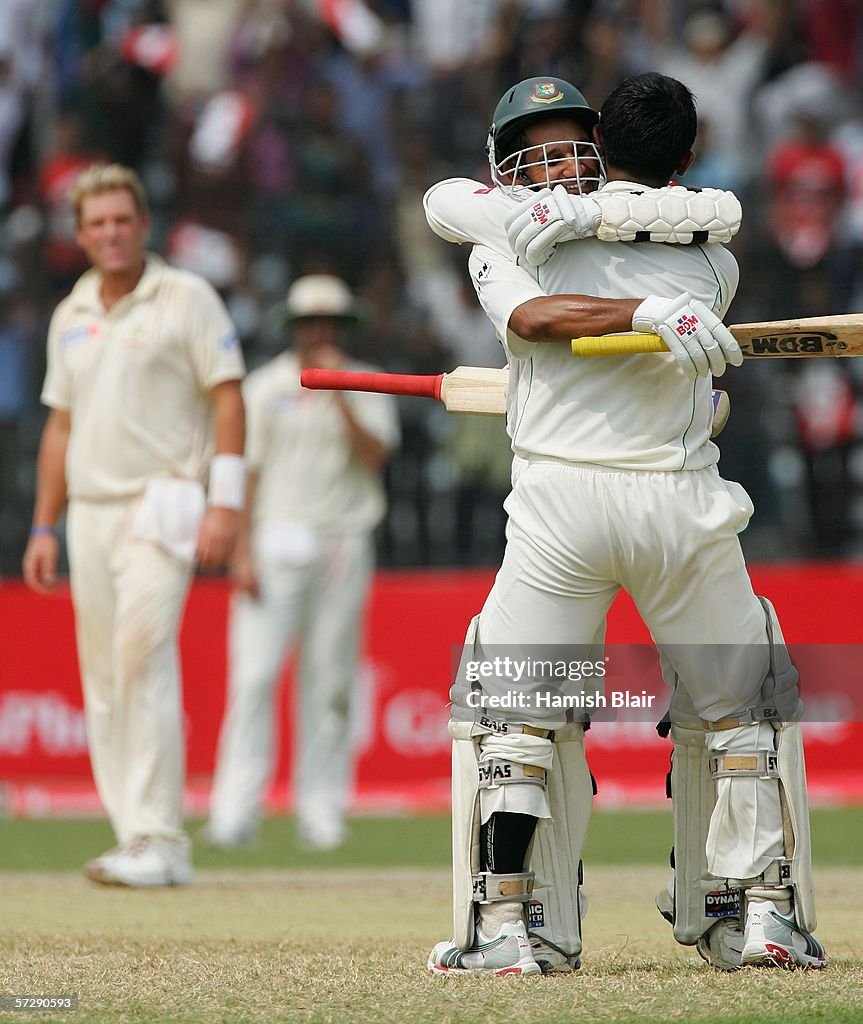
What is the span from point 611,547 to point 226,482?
9.50 ft

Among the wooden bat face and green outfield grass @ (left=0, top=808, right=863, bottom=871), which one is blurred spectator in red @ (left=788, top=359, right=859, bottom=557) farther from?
the wooden bat face

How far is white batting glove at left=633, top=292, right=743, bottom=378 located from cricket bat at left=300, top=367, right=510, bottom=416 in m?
0.63

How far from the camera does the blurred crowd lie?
37.5ft

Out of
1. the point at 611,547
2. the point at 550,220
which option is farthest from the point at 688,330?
the point at 611,547

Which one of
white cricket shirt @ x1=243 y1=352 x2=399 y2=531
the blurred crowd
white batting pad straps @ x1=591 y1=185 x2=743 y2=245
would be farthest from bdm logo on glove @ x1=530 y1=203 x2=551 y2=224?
the blurred crowd

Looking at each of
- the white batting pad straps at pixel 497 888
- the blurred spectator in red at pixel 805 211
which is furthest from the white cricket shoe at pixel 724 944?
the blurred spectator in red at pixel 805 211

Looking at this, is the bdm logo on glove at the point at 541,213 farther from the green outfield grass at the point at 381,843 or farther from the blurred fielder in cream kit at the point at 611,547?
the green outfield grass at the point at 381,843

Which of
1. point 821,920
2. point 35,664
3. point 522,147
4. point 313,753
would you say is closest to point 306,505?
point 313,753

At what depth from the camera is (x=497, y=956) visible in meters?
4.09

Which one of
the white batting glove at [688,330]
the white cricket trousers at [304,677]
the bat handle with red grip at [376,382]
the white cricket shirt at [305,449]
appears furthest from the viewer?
the white cricket shirt at [305,449]

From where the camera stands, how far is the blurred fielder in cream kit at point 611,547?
405cm

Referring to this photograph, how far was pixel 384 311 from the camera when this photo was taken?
487 inches

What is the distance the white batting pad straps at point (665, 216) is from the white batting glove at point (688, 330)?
0.18 meters

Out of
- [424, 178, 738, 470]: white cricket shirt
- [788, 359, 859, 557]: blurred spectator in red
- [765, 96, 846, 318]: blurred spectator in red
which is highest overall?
[765, 96, 846, 318]: blurred spectator in red
